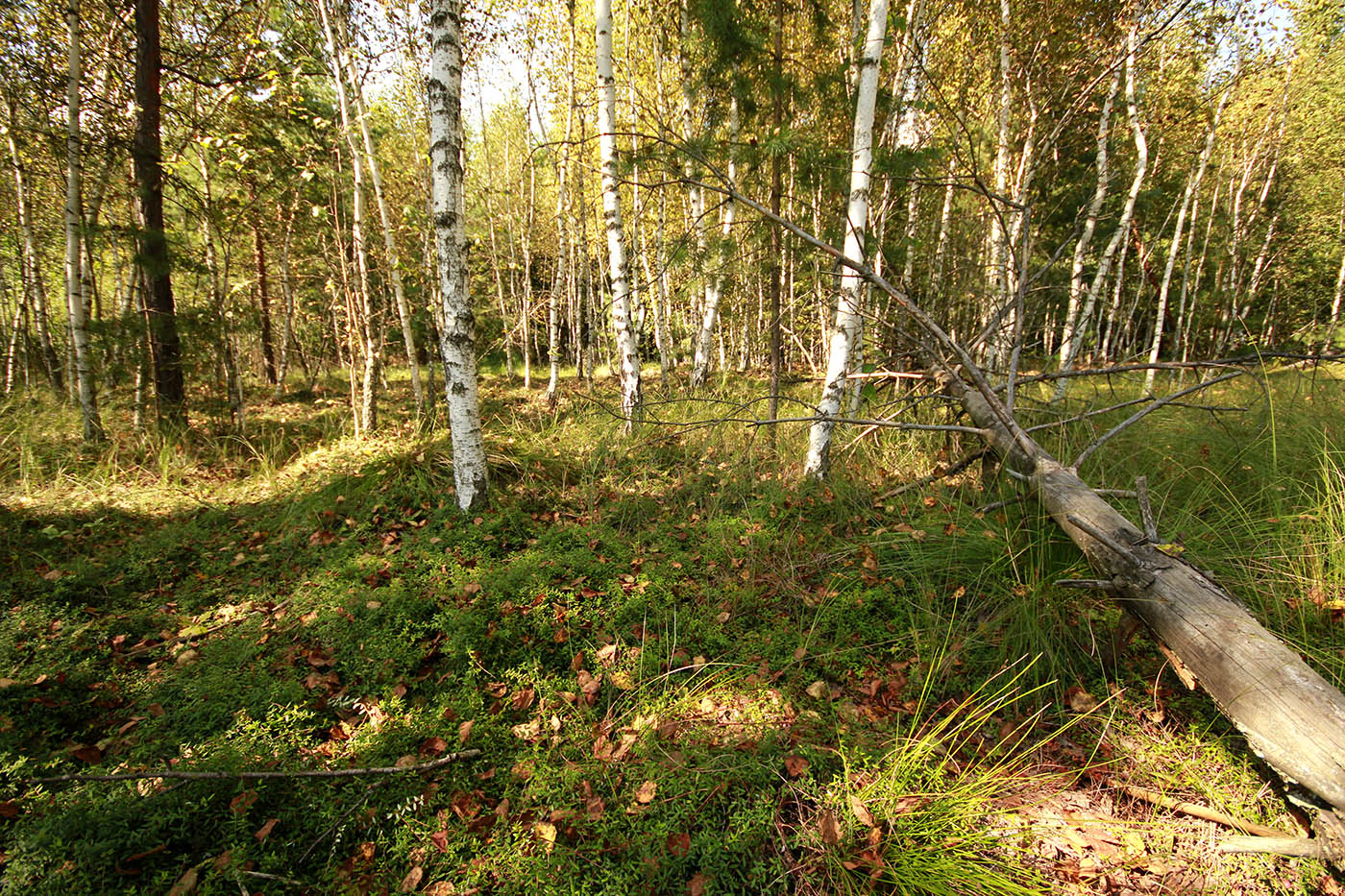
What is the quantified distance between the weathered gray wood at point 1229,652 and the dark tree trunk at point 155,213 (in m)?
9.22

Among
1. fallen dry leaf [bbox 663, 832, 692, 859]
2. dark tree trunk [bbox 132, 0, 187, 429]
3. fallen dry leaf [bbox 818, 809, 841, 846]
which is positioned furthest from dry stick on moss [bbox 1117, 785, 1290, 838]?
dark tree trunk [bbox 132, 0, 187, 429]

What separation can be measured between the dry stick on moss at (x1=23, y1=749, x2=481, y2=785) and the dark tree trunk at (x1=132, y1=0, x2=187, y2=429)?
6.06 m

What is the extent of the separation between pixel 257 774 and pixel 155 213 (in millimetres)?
7992

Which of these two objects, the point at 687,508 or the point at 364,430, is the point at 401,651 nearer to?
the point at 687,508

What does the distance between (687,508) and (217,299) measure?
7127mm

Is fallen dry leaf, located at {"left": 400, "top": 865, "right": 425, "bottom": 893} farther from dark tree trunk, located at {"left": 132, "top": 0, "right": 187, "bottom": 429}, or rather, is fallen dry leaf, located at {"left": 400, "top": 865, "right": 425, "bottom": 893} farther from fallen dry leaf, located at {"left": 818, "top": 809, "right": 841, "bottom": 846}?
dark tree trunk, located at {"left": 132, "top": 0, "right": 187, "bottom": 429}

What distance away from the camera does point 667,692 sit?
8.43 feet

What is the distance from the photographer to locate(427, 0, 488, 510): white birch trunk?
3924 millimetres

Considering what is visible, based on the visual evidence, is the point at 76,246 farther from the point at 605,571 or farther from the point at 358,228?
the point at 605,571

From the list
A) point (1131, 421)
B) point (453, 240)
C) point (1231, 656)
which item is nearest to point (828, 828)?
point (1231, 656)

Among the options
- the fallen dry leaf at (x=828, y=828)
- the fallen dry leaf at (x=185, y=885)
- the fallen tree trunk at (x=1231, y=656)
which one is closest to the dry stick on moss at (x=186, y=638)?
the fallen dry leaf at (x=185, y=885)

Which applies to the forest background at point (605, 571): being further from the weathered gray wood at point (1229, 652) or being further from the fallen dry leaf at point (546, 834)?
the weathered gray wood at point (1229, 652)

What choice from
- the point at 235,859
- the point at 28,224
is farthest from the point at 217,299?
the point at 235,859

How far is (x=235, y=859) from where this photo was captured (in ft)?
5.85
